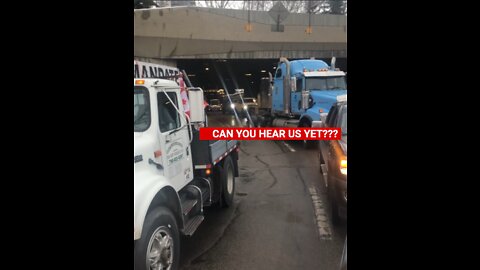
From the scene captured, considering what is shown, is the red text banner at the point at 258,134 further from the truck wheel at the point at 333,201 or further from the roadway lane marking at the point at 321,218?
the roadway lane marking at the point at 321,218

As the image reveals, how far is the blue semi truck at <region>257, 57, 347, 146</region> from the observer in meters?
7.98

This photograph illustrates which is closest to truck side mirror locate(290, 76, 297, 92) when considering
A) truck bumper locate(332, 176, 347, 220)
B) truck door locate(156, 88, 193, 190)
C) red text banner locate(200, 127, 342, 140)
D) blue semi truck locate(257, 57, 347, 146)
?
blue semi truck locate(257, 57, 347, 146)

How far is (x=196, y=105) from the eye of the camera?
3020 millimetres

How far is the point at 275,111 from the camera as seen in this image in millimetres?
10375

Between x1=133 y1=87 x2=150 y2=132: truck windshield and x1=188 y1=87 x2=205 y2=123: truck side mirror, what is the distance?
451mm

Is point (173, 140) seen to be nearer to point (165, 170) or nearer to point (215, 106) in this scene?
point (165, 170)

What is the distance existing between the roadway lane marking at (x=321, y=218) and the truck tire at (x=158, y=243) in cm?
166

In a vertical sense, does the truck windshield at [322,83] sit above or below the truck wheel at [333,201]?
above

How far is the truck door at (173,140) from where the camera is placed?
2764mm

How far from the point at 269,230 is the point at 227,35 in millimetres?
2344

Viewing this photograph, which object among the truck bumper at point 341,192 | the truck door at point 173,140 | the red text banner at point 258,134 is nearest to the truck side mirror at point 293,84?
the red text banner at point 258,134

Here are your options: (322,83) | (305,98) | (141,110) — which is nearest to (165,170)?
(141,110)

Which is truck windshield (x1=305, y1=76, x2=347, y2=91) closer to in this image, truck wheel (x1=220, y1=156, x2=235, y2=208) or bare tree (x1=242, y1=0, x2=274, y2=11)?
truck wheel (x1=220, y1=156, x2=235, y2=208)
